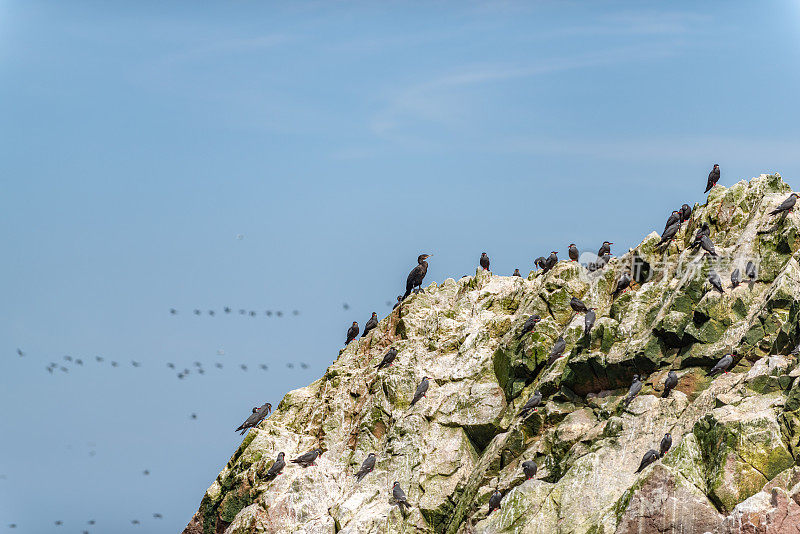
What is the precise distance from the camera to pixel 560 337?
43844mm

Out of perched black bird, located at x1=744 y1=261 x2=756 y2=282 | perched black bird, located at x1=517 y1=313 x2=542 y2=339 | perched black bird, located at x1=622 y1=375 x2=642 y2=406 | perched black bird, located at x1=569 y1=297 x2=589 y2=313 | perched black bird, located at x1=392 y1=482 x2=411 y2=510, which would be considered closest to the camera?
perched black bird, located at x1=622 y1=375 x2=642 y2=406

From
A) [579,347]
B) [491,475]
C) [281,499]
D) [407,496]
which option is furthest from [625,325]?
[281,499]

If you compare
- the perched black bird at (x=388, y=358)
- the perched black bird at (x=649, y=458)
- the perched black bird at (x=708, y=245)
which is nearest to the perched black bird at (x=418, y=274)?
the perched black bird at (x=388, y=358)

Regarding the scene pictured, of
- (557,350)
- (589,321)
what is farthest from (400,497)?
(589,321)

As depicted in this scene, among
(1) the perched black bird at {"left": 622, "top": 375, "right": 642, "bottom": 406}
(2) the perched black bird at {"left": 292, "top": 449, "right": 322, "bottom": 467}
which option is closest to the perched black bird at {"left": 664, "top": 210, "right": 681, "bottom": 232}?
(1) the perched black bird at {"left": 622, "top": 375, "right": 642, "bottom": 406}

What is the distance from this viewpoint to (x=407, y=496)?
42094mm

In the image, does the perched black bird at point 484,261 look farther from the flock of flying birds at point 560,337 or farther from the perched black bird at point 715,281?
the perched black bird at point 715,281

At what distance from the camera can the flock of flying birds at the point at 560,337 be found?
37750mm

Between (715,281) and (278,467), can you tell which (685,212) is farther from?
(278,467)

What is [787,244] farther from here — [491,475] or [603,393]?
[491,475]

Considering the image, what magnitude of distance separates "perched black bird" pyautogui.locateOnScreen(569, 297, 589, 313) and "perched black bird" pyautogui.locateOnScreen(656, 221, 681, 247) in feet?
16.1

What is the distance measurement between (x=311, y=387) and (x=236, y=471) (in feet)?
19.8

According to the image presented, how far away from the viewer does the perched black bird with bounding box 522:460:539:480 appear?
38.1 metres

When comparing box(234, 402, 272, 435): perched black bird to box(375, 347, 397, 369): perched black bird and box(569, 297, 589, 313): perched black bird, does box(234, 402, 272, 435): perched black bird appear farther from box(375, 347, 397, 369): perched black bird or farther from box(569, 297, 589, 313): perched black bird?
box(569, 297, 589, 313): perched black bird
